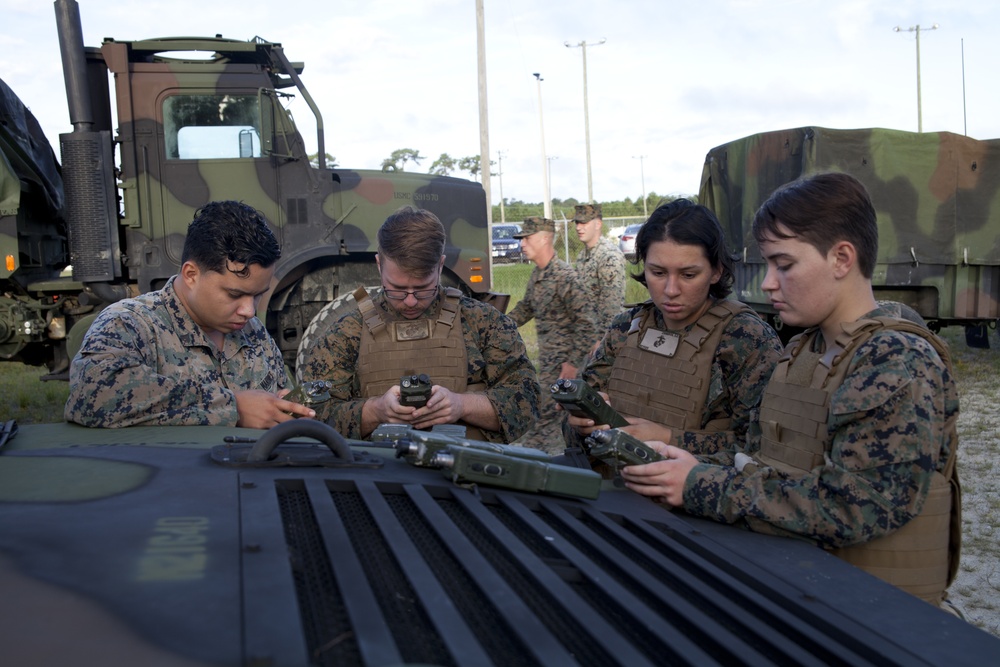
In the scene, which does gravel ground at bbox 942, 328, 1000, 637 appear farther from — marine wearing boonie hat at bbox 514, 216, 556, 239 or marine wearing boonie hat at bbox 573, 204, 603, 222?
marine wearing boonie hat at bbox 573, 204, 603, 222

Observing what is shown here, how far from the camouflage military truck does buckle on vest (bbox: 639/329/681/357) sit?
6.22m

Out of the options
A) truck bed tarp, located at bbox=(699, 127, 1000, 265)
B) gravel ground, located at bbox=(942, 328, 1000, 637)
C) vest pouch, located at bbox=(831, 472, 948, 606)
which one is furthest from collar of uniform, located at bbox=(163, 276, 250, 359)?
truck bed tarp, located at bbox=(699, 127, 1000, 265)

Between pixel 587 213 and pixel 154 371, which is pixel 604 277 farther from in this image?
pixel 154 371

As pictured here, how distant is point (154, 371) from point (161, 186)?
494 cm

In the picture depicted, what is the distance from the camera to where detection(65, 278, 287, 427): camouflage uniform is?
208cm

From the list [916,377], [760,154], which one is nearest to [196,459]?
[916,377]

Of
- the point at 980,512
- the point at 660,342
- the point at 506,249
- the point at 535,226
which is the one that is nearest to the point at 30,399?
the point at 535,226

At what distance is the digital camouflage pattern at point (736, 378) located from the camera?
238 centimetres

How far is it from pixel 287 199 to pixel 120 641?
6359mm

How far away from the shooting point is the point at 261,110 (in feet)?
21.7

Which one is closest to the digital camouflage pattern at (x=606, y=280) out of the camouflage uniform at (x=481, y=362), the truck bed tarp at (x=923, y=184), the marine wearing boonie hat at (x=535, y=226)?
the marine wearing boonie hat at (x=535, y=226)

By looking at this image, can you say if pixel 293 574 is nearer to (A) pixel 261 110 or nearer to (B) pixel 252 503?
(B) pixel 252 503

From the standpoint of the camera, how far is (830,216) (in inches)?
71.5

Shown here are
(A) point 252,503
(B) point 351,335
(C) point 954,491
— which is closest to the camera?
(A) point 252,503
